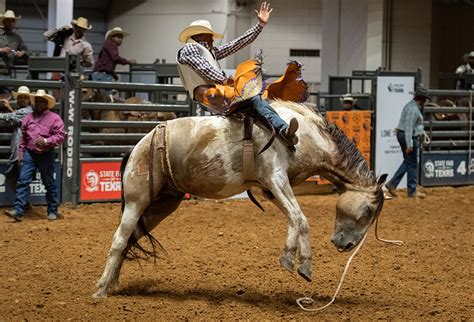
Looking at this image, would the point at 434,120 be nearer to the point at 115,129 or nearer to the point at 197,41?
the point at 115,129

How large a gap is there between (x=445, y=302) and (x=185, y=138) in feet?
7.43

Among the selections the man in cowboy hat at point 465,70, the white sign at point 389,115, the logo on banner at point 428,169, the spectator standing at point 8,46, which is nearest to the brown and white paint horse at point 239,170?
the spectator standing at point 8,46

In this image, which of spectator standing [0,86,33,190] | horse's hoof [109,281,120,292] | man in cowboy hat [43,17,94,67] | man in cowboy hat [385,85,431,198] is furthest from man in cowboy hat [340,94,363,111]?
horse's hoof [109,281,120,292]

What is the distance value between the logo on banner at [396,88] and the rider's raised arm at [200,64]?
8.09m

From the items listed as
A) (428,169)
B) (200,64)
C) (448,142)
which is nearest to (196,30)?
(200,64)

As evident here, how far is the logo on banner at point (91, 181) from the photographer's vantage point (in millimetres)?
10875

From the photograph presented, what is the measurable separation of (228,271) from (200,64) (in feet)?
6.35

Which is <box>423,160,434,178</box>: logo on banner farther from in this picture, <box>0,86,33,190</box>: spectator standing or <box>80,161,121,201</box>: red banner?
<box>0,86,33,190</box>: spectator standing

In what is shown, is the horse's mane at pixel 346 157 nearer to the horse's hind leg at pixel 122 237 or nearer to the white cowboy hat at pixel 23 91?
the horse's hind leg at pixel 122 237

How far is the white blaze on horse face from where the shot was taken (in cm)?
592

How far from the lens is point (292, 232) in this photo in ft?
18.6

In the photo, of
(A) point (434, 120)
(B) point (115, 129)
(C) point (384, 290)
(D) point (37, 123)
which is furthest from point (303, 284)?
(A) point (434, 120)

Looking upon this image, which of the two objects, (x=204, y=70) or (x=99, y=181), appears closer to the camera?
(x=204, y=70)

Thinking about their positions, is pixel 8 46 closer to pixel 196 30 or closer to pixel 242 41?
pixel 242 41
